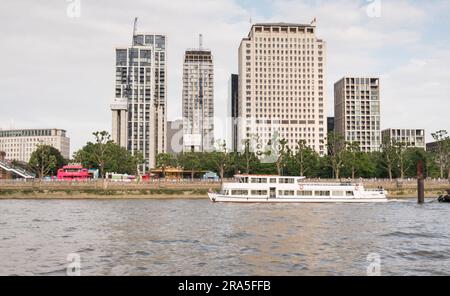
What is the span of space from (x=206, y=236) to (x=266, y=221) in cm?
1360

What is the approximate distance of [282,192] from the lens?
294 ft

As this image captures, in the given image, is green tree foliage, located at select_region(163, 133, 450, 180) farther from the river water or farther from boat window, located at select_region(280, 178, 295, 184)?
the river water

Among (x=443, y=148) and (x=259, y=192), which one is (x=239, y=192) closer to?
(x=259, y=192)

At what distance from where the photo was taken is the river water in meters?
25.9

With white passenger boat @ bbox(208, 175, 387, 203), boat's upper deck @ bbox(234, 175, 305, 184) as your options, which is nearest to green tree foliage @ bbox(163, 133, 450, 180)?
white passenger boat @ bbox(208, 175, 387, 203)

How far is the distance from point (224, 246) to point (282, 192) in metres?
57.0

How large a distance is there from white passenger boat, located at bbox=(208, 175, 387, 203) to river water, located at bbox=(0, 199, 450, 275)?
117 feet

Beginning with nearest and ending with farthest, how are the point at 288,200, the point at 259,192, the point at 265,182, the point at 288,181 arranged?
the point at 288,200, the point at 259,192, the point at 265,182, the point at 288,181

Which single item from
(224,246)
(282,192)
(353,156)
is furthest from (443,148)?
(224,246)

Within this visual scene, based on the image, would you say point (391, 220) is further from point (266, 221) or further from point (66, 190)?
point (66, 190)

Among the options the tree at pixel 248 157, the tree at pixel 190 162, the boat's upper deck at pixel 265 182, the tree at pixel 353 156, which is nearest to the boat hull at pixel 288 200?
the boat's upper deck at pixel 265 182

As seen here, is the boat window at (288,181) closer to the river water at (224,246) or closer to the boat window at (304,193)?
the boat window at (304,193)
